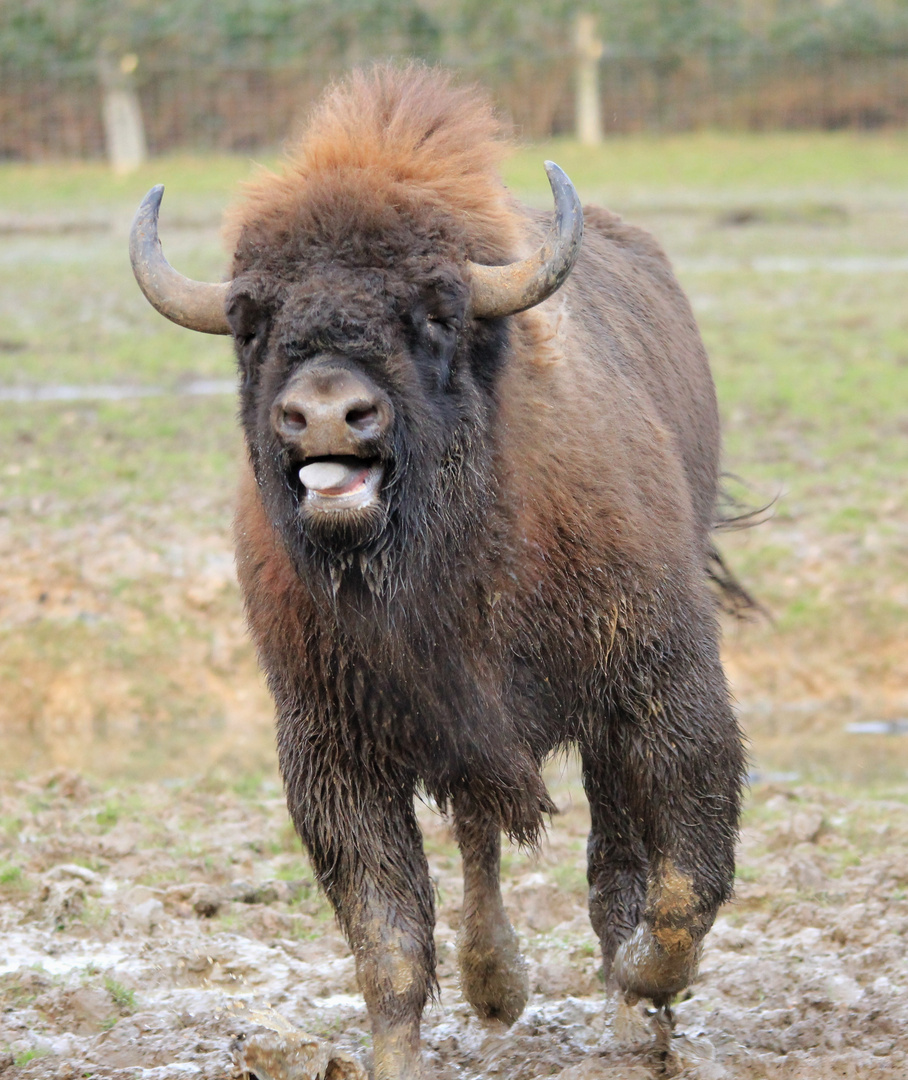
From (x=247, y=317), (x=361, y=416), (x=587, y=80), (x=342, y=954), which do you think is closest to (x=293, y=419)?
(x=361, y=416)

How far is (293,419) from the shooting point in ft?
11.8

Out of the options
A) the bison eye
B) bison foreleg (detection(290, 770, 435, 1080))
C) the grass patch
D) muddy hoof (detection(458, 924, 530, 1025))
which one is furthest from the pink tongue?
the grass patch

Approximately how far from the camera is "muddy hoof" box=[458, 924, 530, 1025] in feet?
16.6

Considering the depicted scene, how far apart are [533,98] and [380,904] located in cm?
3024

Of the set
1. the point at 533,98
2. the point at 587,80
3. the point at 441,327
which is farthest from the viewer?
the point at 533,98

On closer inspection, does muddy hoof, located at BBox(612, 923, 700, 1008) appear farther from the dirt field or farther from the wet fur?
the dirt field

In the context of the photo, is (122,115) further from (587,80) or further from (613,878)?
(613,878)

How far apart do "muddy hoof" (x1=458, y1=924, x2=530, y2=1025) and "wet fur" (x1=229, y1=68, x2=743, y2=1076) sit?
0.55 metres

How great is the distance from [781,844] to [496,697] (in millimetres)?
2775

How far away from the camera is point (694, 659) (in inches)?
180

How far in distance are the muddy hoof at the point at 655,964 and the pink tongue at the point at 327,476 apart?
5.92 ft

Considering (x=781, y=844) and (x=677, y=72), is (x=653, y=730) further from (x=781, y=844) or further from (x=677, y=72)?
(x=677, y=72)

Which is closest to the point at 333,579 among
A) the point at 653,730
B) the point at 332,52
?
the point at 653,730

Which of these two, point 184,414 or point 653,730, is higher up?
point 653,730
